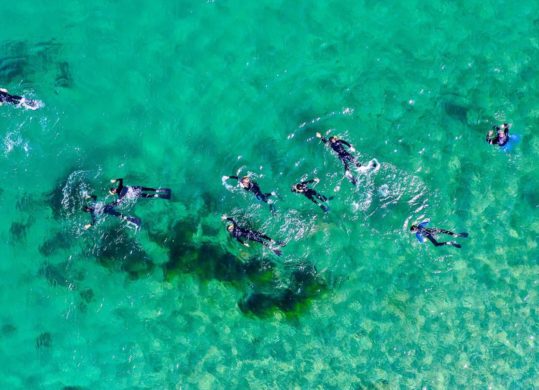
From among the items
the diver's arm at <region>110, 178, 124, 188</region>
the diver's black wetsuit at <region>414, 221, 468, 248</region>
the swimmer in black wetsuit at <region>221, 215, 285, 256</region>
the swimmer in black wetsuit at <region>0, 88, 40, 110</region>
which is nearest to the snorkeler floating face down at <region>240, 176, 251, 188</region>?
the swimmer in black wetsuit at <region>221, 215, 285, 256</region>

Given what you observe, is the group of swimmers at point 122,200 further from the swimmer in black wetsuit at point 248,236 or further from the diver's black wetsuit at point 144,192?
the swimmer in black wetsuit at point 248,236

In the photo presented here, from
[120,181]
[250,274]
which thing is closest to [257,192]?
[250,274]

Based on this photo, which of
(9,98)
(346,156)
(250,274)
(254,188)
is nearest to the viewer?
(346,156)

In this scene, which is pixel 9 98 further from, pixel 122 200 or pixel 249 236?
pixel 249 236

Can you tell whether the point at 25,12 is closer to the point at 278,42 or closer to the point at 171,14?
the point at 171,14

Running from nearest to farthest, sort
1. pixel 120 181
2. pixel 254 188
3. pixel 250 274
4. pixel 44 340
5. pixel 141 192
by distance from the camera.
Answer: pixel 120 181 → pixel 254 188 → pixel 141 192 → pixel 250 274 → pixel 44 340

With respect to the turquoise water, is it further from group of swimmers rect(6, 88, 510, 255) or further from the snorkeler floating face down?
the snorkeler floating face down

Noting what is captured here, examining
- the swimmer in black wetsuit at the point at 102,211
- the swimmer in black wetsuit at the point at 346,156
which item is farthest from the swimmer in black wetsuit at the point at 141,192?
the swimmer in black wetsuit at the point at 346,156
